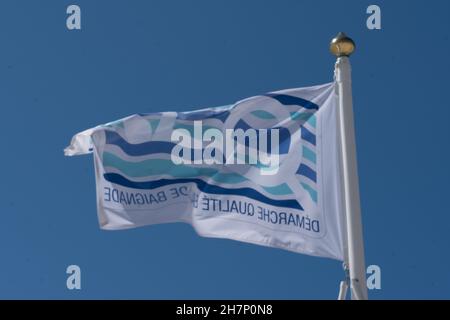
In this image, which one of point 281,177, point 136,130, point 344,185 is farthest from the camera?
point 136,130

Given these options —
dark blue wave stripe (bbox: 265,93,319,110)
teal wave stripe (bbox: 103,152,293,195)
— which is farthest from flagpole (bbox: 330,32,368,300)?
teal wave stripe (bbox: 103,152,293,195)

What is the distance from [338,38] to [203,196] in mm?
2430

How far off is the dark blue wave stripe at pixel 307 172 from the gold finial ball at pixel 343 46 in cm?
128

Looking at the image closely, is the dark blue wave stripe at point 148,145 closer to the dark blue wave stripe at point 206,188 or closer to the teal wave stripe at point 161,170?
the teal wave stripe at point 161,170

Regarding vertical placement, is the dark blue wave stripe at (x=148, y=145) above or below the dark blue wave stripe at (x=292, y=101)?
below

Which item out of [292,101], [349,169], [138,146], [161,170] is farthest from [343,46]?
[138,146]

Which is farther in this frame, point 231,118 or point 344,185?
point 231,118

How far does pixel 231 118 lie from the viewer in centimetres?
1323

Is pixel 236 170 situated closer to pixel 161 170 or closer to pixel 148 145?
pixel 161 170

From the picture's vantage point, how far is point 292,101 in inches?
510

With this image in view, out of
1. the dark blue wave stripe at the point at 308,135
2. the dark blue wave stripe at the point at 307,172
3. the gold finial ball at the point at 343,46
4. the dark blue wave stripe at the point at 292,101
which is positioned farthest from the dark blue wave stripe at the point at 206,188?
the gold finial ball at the point at 343,46

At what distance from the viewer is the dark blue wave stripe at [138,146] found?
13523 mm

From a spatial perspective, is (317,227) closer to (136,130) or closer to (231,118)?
(231,118)
